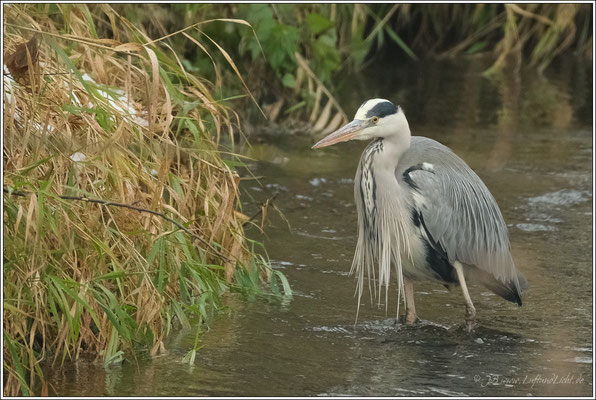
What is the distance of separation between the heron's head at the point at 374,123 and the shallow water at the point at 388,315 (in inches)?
34.7

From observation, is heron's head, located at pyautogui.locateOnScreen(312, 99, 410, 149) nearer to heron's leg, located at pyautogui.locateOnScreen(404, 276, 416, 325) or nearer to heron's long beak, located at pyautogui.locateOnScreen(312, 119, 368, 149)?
heron's long beak, located at pyautogui.locateOnScreen(312, 119, 368, 149)

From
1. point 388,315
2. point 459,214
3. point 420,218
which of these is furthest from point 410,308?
point 459,214

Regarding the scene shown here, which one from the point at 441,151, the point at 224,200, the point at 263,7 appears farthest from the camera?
the point at 263,7

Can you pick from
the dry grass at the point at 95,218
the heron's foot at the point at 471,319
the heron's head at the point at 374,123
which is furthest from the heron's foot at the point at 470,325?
the dry grass at the point at 95,218

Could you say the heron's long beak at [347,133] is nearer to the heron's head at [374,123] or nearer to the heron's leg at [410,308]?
the heron's head at [374,123]

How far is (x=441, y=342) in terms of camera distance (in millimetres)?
5219

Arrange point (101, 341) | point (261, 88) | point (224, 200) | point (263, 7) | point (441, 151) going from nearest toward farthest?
1. point (101, 341)
2. point (224, 200)
3. point (441, 151)
4. point (263, 7)
5. point (261, 88)

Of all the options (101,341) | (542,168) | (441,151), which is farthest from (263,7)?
(101,341)

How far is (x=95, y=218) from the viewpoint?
4465 millimetres

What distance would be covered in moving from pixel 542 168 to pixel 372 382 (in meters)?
4.56

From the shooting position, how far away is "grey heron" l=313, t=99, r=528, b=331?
214 inches

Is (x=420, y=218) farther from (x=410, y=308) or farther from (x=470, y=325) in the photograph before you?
(x=470, y=325)

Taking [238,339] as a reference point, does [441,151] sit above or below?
above

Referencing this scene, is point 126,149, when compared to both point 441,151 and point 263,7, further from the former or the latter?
point 263,7
